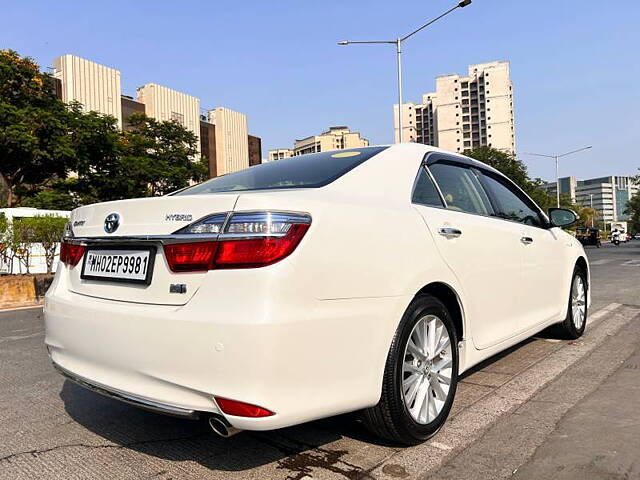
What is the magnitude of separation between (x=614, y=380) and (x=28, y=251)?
10419 millimetres

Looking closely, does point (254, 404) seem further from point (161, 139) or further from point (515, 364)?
point (161, 139)

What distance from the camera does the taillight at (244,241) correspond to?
2.07 metres

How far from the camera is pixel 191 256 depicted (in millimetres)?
2184

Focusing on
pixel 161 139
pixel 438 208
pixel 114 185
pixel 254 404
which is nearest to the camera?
pixel 254 404

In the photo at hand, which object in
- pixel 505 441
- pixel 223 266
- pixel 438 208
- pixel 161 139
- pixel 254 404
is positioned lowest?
pixel 505 441

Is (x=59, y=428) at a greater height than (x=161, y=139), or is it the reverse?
(x=161, y=139)

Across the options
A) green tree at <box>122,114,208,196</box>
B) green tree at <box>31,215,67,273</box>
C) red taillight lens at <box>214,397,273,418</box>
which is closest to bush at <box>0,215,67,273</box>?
green tree at <box>31,215,67,273</box>

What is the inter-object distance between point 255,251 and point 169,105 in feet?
159

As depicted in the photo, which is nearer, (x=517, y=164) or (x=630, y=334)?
(x=630, y=334)

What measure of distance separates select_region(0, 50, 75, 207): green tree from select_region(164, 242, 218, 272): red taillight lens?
22552 millimetres

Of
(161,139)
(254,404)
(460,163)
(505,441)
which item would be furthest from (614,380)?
(161,139)

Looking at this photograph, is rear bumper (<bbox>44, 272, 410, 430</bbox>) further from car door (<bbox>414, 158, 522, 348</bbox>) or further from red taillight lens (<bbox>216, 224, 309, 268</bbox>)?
car door (<bbox>414, 158, 522, 348</bbox>)

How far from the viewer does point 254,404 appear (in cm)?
202

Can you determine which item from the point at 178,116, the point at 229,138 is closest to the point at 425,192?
the point at 178,116
